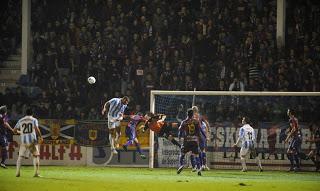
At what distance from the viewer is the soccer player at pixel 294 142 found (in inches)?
996

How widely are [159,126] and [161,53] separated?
4612 millimetres

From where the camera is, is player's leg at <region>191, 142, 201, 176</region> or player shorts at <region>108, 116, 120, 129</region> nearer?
player's leg at <region>191, 142, 201, 176</region>

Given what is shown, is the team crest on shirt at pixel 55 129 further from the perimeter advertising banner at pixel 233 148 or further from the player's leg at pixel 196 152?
the player's leg at pixel 196 152

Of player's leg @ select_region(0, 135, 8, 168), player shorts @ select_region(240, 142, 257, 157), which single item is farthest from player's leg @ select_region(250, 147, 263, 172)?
player's leg @ select_region(0, 135, 8, 168)

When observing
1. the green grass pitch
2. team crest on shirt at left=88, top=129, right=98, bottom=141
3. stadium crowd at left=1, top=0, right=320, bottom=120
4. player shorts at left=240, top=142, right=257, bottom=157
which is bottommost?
the green grass pitch

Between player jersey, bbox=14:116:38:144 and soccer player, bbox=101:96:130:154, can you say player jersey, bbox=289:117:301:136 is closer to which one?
soccer player, bbox=101:96:130:154

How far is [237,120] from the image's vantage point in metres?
26.3

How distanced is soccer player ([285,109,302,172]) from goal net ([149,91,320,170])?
33 cm

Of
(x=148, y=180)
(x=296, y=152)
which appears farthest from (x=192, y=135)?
(x=296, y=152)

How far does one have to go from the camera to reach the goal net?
2595 cm

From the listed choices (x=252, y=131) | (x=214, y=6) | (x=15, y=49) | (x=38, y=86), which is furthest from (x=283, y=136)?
(x=15, y=49)

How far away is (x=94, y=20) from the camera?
31688 millimetres

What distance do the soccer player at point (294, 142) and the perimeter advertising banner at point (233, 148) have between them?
1.07 feet

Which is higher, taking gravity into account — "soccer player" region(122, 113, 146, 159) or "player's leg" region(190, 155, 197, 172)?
"soccer player" region(122, 113, 146, 159)
